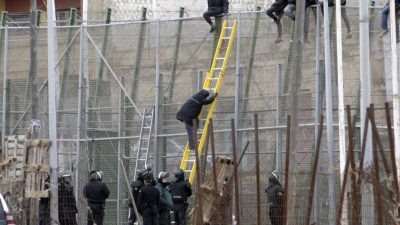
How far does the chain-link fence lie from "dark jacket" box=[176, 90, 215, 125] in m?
1.03

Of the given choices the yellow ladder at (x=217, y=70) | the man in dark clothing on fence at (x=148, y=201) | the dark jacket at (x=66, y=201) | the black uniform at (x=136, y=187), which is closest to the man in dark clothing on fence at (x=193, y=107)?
the yellow ladder at (x=217, y=70)

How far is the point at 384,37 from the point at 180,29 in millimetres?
5122

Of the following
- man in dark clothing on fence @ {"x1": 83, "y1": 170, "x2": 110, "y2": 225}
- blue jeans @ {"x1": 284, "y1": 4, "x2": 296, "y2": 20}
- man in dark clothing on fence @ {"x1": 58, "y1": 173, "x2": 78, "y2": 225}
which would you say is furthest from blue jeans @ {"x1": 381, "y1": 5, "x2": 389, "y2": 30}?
man in dark clothing on fence @ {"x1": 58, "y1": 173, "x2": 78, "y2": 225}

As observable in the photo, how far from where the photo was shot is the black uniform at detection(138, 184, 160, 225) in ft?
83.6

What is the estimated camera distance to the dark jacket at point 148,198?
2548cm

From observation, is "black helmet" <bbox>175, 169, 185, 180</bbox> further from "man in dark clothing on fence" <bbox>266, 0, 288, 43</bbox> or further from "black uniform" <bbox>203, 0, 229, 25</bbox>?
"black uniform" <bbox>203, 0, 229, 25</bbox>

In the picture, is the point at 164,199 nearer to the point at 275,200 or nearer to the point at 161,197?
the point at 161,197

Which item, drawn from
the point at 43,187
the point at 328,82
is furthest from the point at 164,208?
the point at 328,82

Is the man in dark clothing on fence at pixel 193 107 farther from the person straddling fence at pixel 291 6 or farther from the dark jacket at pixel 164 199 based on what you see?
the person straddling fence at pixel 291 6

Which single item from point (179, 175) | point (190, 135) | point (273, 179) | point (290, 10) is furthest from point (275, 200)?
point (290, 10)

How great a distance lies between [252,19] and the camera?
1101 inches

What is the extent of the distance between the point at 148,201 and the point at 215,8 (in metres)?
4.86

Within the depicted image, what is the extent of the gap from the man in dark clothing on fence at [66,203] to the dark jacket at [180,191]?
2.34m

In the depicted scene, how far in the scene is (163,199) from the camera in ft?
85.9
